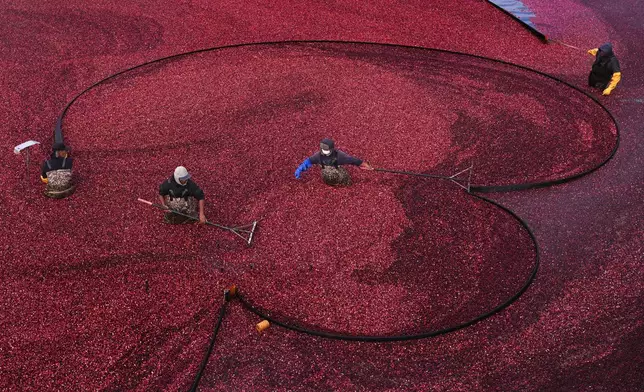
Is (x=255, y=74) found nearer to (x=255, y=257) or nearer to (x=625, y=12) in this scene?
(x=255, y=257)

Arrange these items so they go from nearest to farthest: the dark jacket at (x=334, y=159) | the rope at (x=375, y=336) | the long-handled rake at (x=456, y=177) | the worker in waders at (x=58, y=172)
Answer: the rope at (x=375, y=336) → the worker in waders at (x=58, y=172) → the dark jacket at (x=334, y=159) → the long-handled rake at (x=456, y=177)

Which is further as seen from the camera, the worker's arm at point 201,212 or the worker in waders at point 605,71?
the worker in waders at point 605,71

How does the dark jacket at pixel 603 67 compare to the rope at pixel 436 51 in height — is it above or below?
above

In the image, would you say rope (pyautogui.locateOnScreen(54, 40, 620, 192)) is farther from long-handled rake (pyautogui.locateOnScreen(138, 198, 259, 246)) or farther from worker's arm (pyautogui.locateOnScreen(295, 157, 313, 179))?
long-handled rake (pyautogui.locateOnScreen(138, 198, 259, 246))

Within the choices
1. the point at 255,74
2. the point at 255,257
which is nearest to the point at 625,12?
the point at 255,74

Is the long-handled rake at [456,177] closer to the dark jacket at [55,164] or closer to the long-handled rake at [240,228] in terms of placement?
the long-handled rake at [240,228]

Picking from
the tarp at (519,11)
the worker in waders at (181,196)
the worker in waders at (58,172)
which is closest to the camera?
the worker in waders at (181,196)

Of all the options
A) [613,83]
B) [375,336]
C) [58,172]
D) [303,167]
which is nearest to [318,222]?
[303,167]

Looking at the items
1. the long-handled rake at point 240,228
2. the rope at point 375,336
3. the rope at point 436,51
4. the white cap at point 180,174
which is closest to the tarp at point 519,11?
the rope at point 436,51
